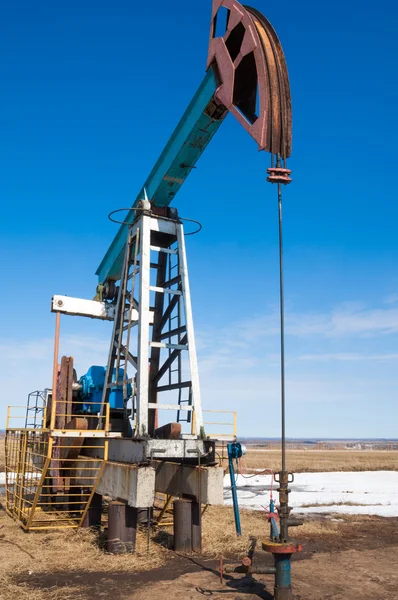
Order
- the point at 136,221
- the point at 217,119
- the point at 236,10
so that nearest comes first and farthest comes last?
the point at 236,10 < the point at 217,119 < the point at 136,221

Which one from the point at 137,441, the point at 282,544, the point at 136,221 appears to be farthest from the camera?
the point at 136,221

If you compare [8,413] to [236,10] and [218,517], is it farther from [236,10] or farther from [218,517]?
[236,10]

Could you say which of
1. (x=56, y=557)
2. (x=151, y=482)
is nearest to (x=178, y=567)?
(x=151, y=482)

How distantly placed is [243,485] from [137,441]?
43.5ft

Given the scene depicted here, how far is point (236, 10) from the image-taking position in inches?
349

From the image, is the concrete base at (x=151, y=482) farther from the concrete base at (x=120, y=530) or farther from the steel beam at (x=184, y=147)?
the steel beam at (x=184, y=147)

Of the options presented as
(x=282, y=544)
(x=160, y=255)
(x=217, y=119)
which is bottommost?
(x=282, y=544)

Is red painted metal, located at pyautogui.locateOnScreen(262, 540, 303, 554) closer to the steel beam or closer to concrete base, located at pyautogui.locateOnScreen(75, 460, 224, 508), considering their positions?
concrete base, located at pyautogui.locateOnScreen(75, 460, 224, 508)

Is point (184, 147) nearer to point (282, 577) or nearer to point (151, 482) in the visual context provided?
point (151, 482)

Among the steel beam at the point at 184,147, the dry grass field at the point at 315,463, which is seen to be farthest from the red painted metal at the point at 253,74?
the dry grass field at the point at 315,463

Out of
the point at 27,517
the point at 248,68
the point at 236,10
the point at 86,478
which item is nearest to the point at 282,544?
the point at 86,478

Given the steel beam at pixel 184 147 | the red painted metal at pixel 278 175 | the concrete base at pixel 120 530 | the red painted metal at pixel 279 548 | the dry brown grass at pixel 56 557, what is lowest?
the dry brown grass at pixel 56 557

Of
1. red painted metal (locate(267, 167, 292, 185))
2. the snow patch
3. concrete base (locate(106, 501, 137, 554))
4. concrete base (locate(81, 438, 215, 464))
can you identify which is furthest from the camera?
the snow patch

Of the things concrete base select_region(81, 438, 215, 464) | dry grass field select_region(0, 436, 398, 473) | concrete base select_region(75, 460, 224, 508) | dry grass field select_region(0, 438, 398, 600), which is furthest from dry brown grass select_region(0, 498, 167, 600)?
dry grass field select_region(0, 436, 398, 473)
